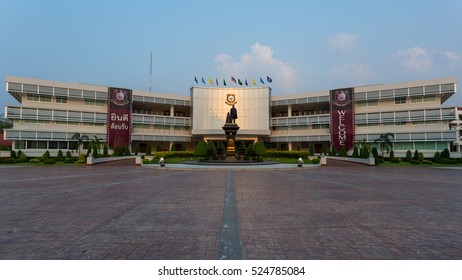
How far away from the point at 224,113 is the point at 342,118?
83.5 ft

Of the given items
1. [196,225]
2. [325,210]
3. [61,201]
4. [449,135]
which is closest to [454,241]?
[325,210]

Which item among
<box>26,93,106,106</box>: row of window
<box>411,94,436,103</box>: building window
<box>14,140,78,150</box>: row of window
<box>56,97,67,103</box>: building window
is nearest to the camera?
<box>14,140,78,150</box>: row of window

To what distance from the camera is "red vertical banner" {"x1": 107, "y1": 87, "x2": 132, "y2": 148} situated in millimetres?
57656

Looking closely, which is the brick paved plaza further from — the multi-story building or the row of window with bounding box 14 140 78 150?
the row of window with bounding box 14 140 78 150

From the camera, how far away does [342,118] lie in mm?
58688

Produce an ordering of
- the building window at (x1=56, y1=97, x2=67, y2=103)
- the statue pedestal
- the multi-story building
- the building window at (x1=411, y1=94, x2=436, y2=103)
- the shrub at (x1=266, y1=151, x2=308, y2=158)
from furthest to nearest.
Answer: the building window at (x1=56, y1=97, x2=67, y2=103)
the building window at (x1=411, y1=94, x2=436, y2=103)
the multi-story building
the shrub at (x1=266, y1=151, x2=308, y2=158)
the statue pedestal

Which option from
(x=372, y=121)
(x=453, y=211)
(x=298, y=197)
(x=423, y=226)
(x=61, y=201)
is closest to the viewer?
(x=423, y=226)

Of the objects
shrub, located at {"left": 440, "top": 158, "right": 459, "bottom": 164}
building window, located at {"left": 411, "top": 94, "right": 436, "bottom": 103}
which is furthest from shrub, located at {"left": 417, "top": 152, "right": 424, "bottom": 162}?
building window, located at {"left": 411, "top": 94, "right": 436, "bottom": 103}

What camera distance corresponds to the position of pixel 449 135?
163 ft

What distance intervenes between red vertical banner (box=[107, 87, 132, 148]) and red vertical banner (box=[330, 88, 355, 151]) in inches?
1685

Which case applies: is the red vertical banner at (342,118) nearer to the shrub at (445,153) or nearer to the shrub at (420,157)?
the shrub at (420,157)

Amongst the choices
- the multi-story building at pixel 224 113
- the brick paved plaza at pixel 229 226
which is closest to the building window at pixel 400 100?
the multi-story building at pixel 224 113

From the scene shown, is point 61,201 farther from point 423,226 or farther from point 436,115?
point 436,115
